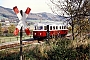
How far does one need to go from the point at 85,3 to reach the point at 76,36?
2.25 m

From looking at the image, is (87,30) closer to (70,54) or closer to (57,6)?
(57,6)

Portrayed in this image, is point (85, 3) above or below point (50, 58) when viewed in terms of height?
above

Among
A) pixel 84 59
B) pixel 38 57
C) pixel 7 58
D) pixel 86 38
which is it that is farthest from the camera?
pixel 86 38

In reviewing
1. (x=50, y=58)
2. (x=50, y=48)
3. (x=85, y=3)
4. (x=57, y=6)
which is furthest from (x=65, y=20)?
(x=50, y=58)

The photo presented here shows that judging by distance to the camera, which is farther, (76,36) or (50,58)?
(76,36)

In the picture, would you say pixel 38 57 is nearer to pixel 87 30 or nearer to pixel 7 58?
pixel 7 58

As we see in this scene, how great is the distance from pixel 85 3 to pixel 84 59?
430 centimetres

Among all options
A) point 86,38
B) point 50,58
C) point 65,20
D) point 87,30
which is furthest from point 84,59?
point 65,20

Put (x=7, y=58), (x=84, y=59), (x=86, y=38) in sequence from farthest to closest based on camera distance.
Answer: (x=86, y=38), (x=7, y=58), (x=84, y=59)

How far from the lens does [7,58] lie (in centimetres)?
1025

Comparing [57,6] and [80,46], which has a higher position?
[57,6]

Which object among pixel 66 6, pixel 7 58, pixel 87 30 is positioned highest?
pixel 66 6

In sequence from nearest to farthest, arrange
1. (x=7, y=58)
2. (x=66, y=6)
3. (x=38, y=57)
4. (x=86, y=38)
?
(x=38, y=57), (x=7, y=58), (x=86, y=38), (x=66, y=6)

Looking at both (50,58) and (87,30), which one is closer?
(50,58)
